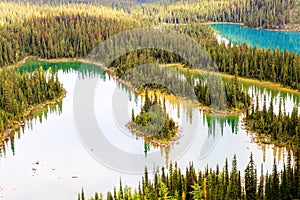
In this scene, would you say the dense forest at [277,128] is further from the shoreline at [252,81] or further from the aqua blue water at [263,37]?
the aqua blue water at [263,37]

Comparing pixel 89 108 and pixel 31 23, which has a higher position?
pixel 31 23

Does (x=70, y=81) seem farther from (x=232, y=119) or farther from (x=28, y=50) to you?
(x=232, y=119)

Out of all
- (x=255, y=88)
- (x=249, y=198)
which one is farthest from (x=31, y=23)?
(x=249, y=198)

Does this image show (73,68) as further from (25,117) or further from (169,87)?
(25,117)

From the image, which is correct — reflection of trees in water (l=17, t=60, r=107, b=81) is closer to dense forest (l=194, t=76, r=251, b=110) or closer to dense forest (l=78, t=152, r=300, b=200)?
dense forest (l=194, t=76, r=251, b=110)

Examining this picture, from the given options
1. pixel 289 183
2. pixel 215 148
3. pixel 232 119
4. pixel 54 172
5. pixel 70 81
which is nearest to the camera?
pixel 289 183

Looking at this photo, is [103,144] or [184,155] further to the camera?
[103,144]

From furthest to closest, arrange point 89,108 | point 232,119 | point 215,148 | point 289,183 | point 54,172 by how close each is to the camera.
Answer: point 89,108, point 232,119, point 215,148, point 54,172, point 289,183

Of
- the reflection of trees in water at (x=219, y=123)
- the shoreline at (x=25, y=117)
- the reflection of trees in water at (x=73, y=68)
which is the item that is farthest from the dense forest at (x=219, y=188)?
the reflection of trees in water at (x=73, y=68)
